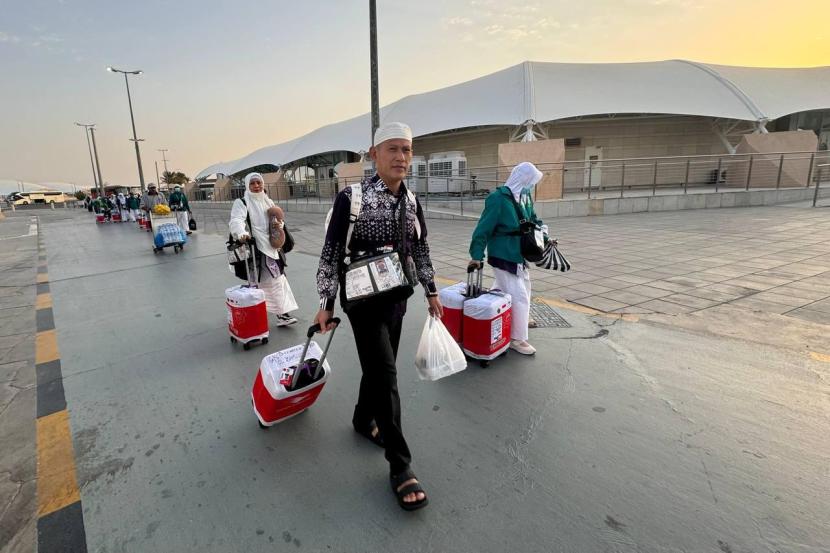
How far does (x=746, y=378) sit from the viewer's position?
3.23m

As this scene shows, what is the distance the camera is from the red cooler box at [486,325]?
349cm

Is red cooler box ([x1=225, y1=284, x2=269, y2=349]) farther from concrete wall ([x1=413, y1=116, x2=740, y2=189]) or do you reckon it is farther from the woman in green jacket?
concrete wall ([x1=413, y1=116, x2=740, y2=189])

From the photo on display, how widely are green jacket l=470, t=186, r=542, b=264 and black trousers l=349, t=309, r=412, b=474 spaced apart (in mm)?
1610

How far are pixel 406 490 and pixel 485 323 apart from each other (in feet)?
5.52

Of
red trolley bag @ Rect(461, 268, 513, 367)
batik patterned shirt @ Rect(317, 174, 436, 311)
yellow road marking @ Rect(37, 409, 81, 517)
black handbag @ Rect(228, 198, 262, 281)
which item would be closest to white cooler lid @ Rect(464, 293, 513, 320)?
red trolley bag @ Rect(461, 268, 513, 367)

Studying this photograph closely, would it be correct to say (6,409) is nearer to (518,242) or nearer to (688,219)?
(518,242)

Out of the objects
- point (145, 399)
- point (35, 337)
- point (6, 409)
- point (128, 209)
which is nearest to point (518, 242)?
point (145, 399)

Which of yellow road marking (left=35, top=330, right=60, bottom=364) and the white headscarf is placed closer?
the white headscarf

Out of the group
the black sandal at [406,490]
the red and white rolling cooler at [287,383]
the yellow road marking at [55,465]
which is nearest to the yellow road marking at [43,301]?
the yellow road marking at [55,465]

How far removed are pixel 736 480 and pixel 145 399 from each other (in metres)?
3.84

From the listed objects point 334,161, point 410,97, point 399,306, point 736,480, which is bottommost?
point 736,480

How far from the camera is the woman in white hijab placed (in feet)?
14.6

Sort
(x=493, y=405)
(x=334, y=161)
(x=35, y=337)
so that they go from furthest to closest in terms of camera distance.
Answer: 1. (x=334, y=161)
2. (x=35, y=337)
3. (x=493, y=405)

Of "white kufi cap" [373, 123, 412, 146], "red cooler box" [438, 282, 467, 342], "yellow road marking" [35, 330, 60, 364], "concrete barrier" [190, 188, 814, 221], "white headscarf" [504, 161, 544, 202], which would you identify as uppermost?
"white kufi cap" [373, 123, 412, 146]
